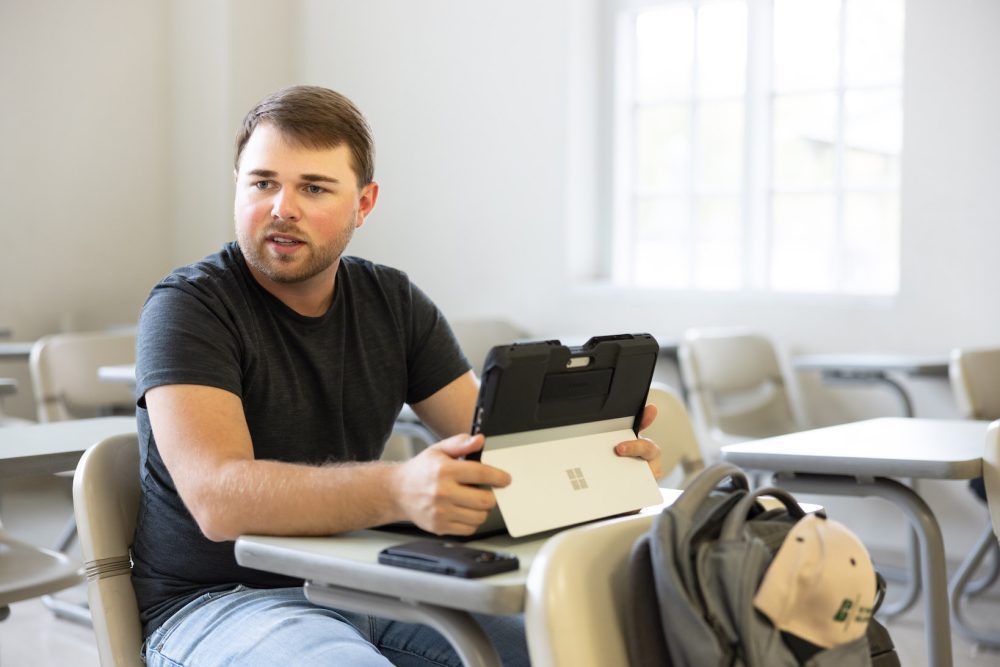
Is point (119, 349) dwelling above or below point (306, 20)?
below

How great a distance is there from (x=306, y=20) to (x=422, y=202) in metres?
1.19

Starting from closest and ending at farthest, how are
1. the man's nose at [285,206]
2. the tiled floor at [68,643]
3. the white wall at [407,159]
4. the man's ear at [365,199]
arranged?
1. the man's nose at [285,206]
2. the man's ear at [365,199]
3. the tiled floor at [68,643]
4. the white wall at [407,159]

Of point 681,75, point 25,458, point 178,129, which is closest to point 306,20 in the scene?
point 178,129

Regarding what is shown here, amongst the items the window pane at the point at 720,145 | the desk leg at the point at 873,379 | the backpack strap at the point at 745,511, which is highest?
the window pane at the point at 720,145

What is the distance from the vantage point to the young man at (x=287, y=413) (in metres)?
1.29

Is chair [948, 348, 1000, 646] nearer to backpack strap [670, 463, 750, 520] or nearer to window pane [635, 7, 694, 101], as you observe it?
window pane [635, 7, 694, 101]

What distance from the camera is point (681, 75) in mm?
4844

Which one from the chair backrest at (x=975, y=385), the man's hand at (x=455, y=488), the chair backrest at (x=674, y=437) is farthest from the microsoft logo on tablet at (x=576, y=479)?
the chair backrest at (x=975, y=385)

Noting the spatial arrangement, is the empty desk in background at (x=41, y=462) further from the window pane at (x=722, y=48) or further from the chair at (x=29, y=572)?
the window pane at (x=722, y=48)

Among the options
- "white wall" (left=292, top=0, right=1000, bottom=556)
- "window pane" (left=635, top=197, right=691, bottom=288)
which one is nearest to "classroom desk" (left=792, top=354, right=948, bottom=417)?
"white wall" (left=292, top=0, right=1000, bottom=556)

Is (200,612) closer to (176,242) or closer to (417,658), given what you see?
(417,658)

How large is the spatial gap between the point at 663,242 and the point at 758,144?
59 cm

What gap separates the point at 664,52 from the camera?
16.0 ft

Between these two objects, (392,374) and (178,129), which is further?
(178,129)
